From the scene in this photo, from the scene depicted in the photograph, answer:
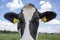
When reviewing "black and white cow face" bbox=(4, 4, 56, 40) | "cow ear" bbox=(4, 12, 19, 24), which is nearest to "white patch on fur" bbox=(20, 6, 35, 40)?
"black and white cow face" bbox=(4, 4, 56, 40)

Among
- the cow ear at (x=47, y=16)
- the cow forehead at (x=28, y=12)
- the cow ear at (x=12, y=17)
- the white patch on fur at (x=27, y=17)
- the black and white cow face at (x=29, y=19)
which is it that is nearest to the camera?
the white patch on fur at (x=27, y=17)

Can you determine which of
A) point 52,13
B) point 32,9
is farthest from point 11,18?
point 52,13

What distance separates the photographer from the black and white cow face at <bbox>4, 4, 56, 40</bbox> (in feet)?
21.6

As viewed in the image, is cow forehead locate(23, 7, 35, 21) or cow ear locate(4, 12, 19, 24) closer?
cow forehead locate(23, 7, 35, 21)

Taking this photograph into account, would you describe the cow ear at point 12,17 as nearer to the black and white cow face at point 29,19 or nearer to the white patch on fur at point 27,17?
the black and white cow face at point 29,19

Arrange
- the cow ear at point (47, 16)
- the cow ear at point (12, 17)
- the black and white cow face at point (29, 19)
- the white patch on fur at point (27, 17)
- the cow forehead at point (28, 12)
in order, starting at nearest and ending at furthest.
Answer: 1. the white patch on fur at point (27, 17)
2. the black and white cow face at point (29, 19)
3. the cow forehead at point (28, 12)
4. the cow ear at point (12, 17)
5. the cow ear at point (47, 16)

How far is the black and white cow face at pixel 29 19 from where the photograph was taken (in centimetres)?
657

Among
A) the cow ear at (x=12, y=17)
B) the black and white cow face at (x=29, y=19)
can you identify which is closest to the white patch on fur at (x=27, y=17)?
the black and white cow face at (x=29, y=19)

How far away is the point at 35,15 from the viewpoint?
6.96m

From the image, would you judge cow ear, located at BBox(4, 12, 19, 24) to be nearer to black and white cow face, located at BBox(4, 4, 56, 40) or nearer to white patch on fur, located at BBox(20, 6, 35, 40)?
black and white cow face, located at BBox(4, 4, 56, 40)

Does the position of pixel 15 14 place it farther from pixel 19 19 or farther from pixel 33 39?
pixel 33 39

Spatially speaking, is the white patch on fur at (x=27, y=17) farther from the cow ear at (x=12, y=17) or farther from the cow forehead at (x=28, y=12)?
the cow ear at (x=12, y=17)

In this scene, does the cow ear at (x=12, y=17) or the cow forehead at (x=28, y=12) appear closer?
the cow forehead at (x=28, y=12)

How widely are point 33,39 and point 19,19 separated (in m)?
0.72
